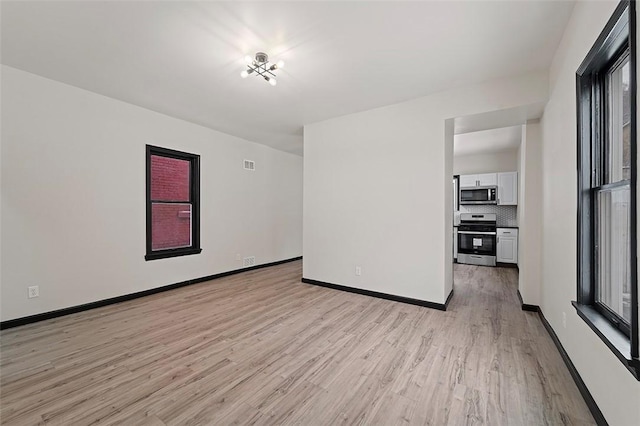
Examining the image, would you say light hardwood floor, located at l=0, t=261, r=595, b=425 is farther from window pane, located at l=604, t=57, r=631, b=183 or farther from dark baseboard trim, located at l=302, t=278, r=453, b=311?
window pane, located at l=604, t=57, r=631, b=183

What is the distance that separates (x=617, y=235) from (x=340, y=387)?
2.04 m

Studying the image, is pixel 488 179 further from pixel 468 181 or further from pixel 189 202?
pixel 189 202

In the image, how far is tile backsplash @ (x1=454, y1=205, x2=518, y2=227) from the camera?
677 cm

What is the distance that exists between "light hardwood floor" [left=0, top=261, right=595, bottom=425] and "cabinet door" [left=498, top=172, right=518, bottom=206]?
3.78 m

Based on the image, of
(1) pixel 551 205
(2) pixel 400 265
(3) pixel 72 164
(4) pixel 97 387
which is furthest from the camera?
(2) pixel 400 265

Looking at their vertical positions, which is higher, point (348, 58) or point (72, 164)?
point (348, 58)

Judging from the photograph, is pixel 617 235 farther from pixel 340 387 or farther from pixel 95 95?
pixel 95 95

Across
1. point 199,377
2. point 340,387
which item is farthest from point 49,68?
point 340,387

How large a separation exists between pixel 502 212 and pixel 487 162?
1.35 meters

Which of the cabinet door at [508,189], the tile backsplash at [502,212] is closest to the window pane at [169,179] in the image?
the tile backsplash at [502,212]

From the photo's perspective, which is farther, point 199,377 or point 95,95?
point 95,95

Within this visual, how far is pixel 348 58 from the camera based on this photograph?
2721 mm

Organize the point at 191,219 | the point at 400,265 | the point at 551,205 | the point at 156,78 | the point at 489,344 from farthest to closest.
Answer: the point at 191,219 → the point at 400,265 → the point at 156,78 → the point at 551,205 → the point at 489,344

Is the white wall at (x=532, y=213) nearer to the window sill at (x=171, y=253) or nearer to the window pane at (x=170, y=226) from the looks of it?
the window sill at (x=171, y=253)
